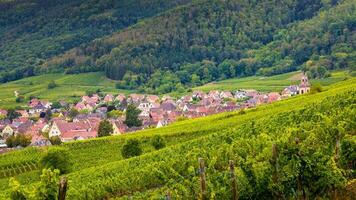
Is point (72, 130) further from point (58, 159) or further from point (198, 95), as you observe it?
point (58, 159)

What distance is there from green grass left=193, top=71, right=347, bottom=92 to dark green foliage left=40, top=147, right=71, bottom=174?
90.3 m

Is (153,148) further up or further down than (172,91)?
further up

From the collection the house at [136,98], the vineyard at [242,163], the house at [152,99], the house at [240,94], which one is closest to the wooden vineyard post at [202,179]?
Answer: the vineyard at [242,163]

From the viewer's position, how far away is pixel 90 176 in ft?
166

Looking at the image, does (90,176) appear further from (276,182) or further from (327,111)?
(276,182)

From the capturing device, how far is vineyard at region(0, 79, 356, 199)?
80.0 feet

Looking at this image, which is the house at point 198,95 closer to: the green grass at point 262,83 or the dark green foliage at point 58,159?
the green grass at point 262,83

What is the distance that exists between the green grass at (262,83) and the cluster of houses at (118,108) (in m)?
6.34

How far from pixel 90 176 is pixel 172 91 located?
143 metres

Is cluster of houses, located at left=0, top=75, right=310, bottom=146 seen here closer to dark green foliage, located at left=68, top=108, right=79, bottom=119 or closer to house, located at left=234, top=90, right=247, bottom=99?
house, located at left=234, top=90, right=247, bottom=99

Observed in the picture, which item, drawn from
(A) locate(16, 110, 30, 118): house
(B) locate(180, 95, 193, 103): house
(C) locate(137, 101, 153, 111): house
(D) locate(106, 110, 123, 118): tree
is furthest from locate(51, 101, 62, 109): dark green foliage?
(B) locate(180, 95, 193, 103): house

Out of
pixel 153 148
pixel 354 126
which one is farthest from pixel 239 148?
pixel 153 148

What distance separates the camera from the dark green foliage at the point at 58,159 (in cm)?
6418

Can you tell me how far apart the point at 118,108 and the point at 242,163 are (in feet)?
433
